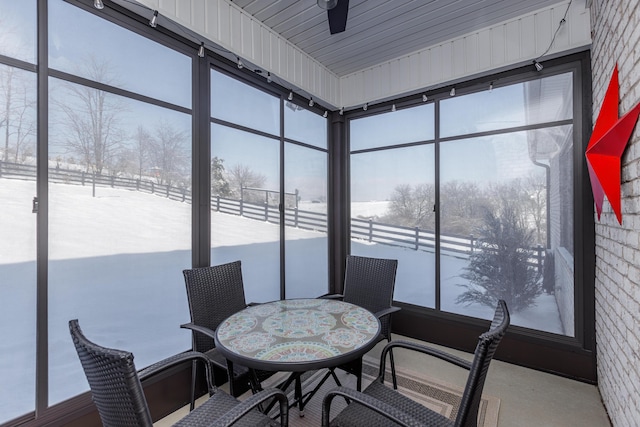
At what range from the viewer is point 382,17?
111 inches

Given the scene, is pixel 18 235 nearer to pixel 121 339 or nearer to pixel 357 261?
pixel 121 339

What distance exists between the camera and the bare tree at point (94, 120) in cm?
193

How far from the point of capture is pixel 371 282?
9.32ft

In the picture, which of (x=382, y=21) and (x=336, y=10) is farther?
(x=382, y=21)

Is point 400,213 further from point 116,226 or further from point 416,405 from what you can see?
point 116,226

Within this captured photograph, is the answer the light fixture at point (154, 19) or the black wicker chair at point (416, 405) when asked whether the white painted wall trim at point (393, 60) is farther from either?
the black wicker chair at point (416, 405)

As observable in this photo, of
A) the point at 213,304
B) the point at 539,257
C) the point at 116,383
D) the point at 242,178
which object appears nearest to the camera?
the point at 116,383

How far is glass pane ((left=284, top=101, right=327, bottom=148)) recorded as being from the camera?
3.61 meters

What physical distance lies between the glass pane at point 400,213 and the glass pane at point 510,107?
1.42 feet

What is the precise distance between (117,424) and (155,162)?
5.97 ft

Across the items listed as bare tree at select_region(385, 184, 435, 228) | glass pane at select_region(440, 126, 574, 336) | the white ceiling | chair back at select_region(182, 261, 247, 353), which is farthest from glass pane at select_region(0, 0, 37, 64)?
glass pane at select_region(440, 126, 574, 336)

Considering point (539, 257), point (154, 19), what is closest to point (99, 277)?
point (154, 19)

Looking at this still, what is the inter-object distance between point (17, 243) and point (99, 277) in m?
0.47

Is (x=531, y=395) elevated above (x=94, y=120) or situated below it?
below
